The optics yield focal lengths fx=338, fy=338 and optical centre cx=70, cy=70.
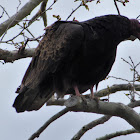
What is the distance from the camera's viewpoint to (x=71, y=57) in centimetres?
452

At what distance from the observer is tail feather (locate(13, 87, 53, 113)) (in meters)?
4.70

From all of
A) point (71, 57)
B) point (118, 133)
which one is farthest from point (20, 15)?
point (118, 133)

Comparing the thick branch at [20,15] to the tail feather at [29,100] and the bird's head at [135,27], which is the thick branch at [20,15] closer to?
the tail feather at [29,100]

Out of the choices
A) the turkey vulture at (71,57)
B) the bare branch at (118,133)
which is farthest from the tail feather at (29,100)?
the bare branch at (118,133)

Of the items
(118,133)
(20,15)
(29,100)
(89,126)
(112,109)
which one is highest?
(20,15)

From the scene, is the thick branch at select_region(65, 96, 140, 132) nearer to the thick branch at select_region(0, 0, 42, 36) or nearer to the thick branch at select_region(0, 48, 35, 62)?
the thick branch at select_region(0, 48, 35, 62)

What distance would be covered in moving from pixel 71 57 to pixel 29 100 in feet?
2.92

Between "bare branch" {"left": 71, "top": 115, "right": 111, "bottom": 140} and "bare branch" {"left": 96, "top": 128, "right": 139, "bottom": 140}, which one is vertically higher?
"bare branch" {"left": 71, "top": 115, "right": 111, "bottom": 140}

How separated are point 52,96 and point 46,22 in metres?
1.41

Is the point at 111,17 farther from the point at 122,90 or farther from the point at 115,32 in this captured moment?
the point at 122,90

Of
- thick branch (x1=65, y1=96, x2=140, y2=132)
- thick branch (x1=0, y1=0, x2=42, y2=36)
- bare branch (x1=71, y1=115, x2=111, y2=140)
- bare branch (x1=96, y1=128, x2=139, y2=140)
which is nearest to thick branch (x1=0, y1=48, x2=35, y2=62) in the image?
thick branch (x1=0, y1=0, x2=42, y2=36)

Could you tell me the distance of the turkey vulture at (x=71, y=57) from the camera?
454 cm

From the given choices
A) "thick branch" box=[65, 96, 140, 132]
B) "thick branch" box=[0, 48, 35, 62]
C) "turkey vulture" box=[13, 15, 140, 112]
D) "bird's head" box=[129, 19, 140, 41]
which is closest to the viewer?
"thick branch" box=[65, 96, 140, 132]

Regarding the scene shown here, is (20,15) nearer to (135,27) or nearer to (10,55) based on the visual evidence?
(10,55)
